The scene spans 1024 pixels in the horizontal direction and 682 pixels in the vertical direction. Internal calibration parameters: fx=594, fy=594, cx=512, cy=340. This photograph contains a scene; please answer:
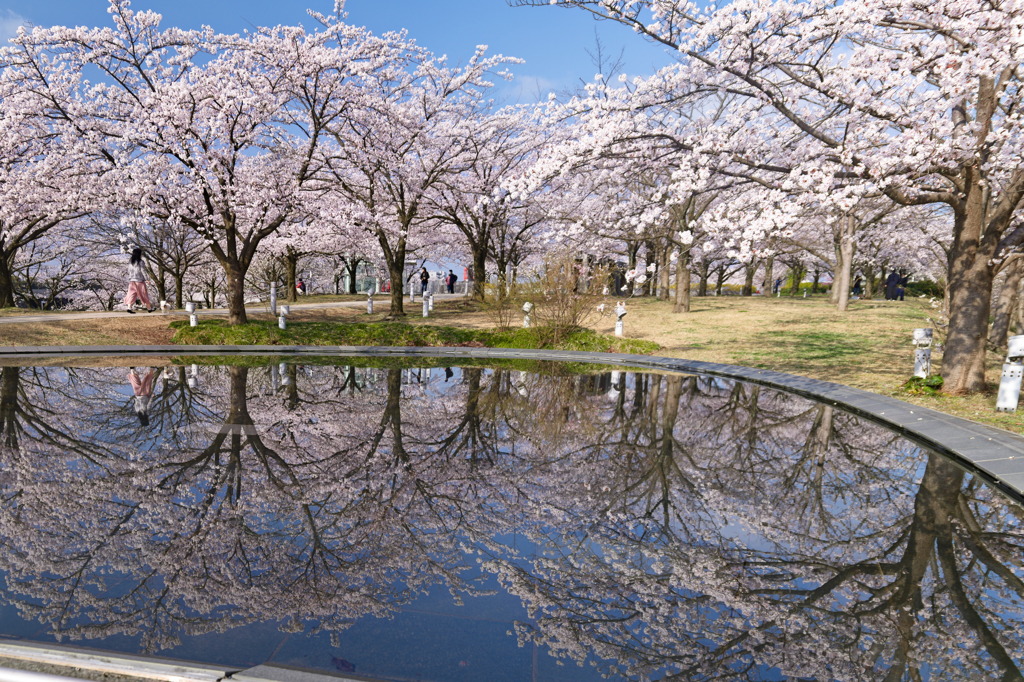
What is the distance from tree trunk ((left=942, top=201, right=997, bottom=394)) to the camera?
1054 cm

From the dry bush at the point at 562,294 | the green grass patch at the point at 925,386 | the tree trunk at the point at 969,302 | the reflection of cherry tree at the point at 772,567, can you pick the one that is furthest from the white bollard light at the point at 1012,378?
the dry bush at the point at 562,294

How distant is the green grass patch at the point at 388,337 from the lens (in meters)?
18.5

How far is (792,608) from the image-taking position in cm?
379

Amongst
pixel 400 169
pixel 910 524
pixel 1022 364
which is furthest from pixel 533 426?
pixel 400 169

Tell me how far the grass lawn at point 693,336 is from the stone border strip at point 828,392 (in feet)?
3.93

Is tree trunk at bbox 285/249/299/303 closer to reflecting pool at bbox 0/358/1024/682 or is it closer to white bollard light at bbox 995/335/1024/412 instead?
reflecting pool at bbox 0/358/1024/682

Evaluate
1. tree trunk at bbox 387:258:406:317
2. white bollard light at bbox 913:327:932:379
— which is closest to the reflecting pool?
white bollard light at bbox 913:327:932:379

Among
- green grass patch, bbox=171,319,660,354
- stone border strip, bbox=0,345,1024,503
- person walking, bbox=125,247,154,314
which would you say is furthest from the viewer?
person walking, bbox=125,247,154,314

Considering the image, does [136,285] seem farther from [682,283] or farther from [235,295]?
[682,283]

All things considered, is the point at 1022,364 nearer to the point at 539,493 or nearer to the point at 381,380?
the point at 539,493

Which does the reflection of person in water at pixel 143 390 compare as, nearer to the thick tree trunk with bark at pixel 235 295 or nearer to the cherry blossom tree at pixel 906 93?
the thick tree trunk with bark at pixel 235 295

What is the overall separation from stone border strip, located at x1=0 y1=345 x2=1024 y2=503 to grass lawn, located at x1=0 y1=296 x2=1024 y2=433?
1199mm

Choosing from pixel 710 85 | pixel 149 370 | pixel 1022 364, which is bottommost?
pixel 149 370

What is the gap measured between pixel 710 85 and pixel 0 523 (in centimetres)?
1184
